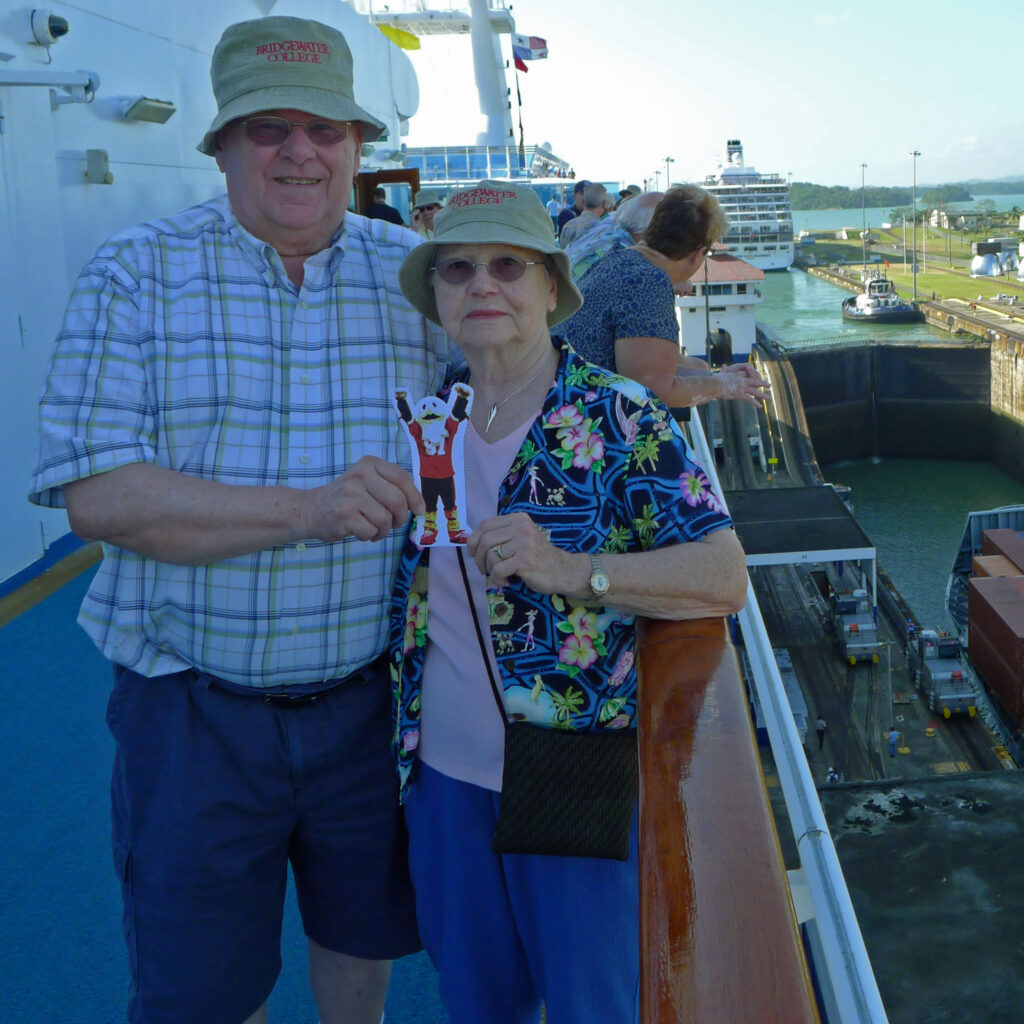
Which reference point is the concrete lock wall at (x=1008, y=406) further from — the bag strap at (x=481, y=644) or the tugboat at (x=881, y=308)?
the bag strap at (x=481, y=644)

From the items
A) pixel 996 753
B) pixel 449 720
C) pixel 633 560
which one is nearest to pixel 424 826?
pixel 449 720

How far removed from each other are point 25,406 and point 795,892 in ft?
13.8

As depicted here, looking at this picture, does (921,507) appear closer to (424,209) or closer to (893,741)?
(893,741)

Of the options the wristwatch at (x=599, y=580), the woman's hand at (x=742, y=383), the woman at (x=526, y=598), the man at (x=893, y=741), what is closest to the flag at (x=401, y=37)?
the man at (x=893, y=741)

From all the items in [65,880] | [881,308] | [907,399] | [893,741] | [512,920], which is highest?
[512,920]

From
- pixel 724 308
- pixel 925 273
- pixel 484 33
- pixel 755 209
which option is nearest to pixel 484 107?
pixel 484 33

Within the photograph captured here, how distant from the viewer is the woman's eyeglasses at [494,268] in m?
1.55

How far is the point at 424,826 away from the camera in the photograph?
158cm

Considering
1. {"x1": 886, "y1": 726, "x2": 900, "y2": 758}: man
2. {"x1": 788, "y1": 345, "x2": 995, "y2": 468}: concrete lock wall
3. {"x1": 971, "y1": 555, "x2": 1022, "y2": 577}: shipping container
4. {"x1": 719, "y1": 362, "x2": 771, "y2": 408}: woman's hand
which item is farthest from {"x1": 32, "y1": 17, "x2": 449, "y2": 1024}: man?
Answer: {"x1": 788, "y1": 345, "x2": 995, "y2": 468}: concrete lock wall

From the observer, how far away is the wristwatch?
132 cm

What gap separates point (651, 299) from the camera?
117 inches

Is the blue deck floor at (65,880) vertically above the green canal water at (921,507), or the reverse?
the blue deck floor at (65,880)

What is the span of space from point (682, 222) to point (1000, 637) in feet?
63.4

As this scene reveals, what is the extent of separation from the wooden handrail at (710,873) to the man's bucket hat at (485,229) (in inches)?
28.1
